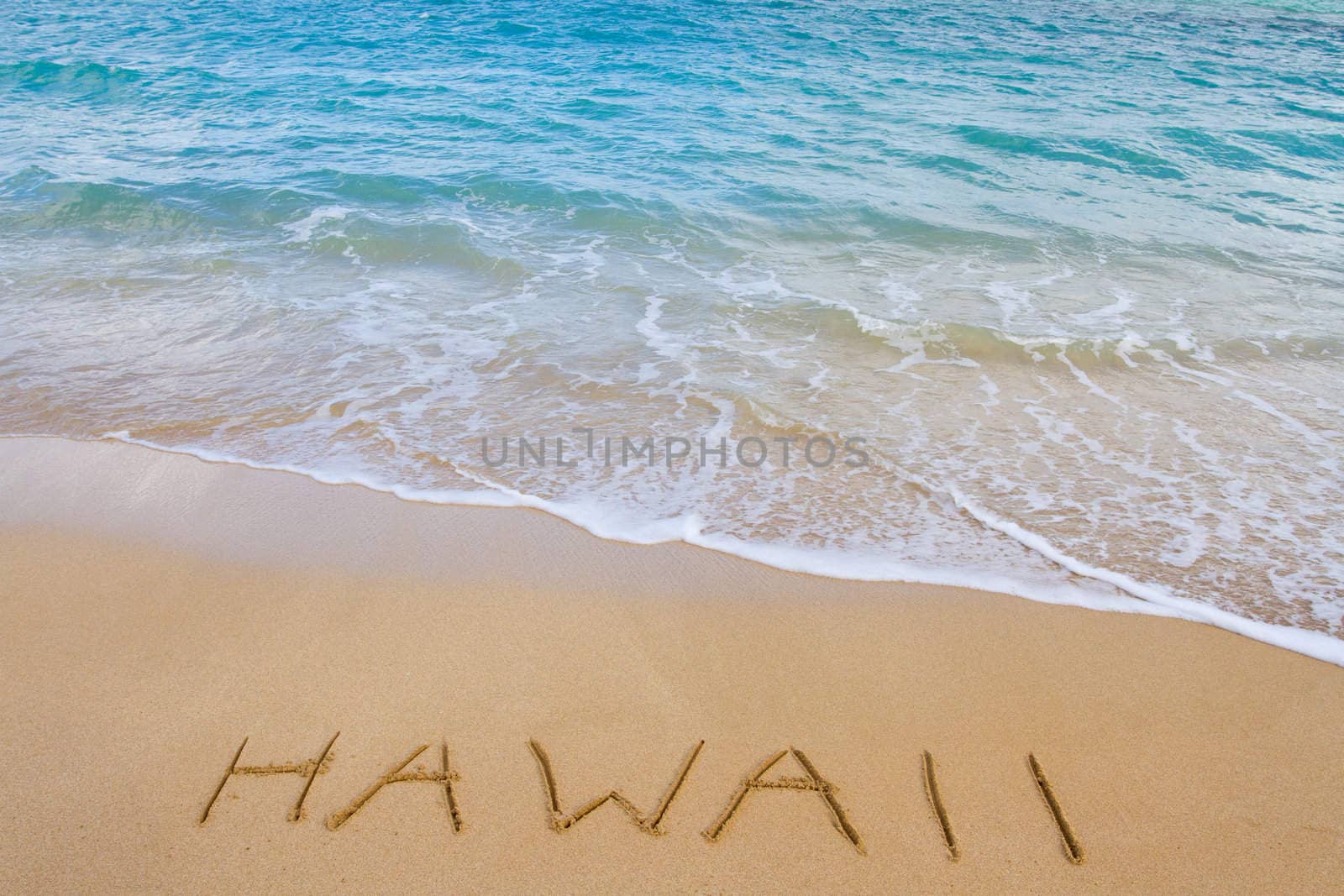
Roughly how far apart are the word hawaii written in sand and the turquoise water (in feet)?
3.62

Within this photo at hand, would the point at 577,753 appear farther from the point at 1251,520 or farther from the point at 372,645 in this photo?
the point at 1251,520

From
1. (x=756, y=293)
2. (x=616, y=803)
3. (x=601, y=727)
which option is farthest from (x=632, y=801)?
(x=756, y=293)

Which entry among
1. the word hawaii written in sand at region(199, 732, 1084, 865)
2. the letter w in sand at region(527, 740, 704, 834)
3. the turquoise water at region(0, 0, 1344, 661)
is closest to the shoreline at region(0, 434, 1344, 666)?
the turquoise water at region(0, 0, 1344, 661)

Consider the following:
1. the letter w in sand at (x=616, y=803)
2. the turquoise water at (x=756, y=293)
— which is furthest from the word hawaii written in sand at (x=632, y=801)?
the turquoise water at (x=756, y=293)

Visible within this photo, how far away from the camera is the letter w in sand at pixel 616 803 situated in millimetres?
2193

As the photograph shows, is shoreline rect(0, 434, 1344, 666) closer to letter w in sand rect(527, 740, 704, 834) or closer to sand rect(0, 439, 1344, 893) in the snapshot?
sand rect(0, 439, 1344, 893)

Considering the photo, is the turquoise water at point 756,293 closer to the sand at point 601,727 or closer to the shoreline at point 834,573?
the shoreline at point 834,573

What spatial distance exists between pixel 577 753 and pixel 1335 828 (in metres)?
2.22

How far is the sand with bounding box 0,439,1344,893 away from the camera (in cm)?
211

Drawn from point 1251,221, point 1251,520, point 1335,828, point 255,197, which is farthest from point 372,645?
point 1251,221

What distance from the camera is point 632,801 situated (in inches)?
89.0

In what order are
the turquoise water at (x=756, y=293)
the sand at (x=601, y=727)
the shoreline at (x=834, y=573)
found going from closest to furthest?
1. the sand at (x=601, y=727)
2. the shoreline at (x=834, y=573)
3. the turquoise water at (x=756, y=293)

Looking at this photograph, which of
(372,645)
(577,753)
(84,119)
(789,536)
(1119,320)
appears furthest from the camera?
(84,119)

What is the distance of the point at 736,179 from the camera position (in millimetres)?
9508
